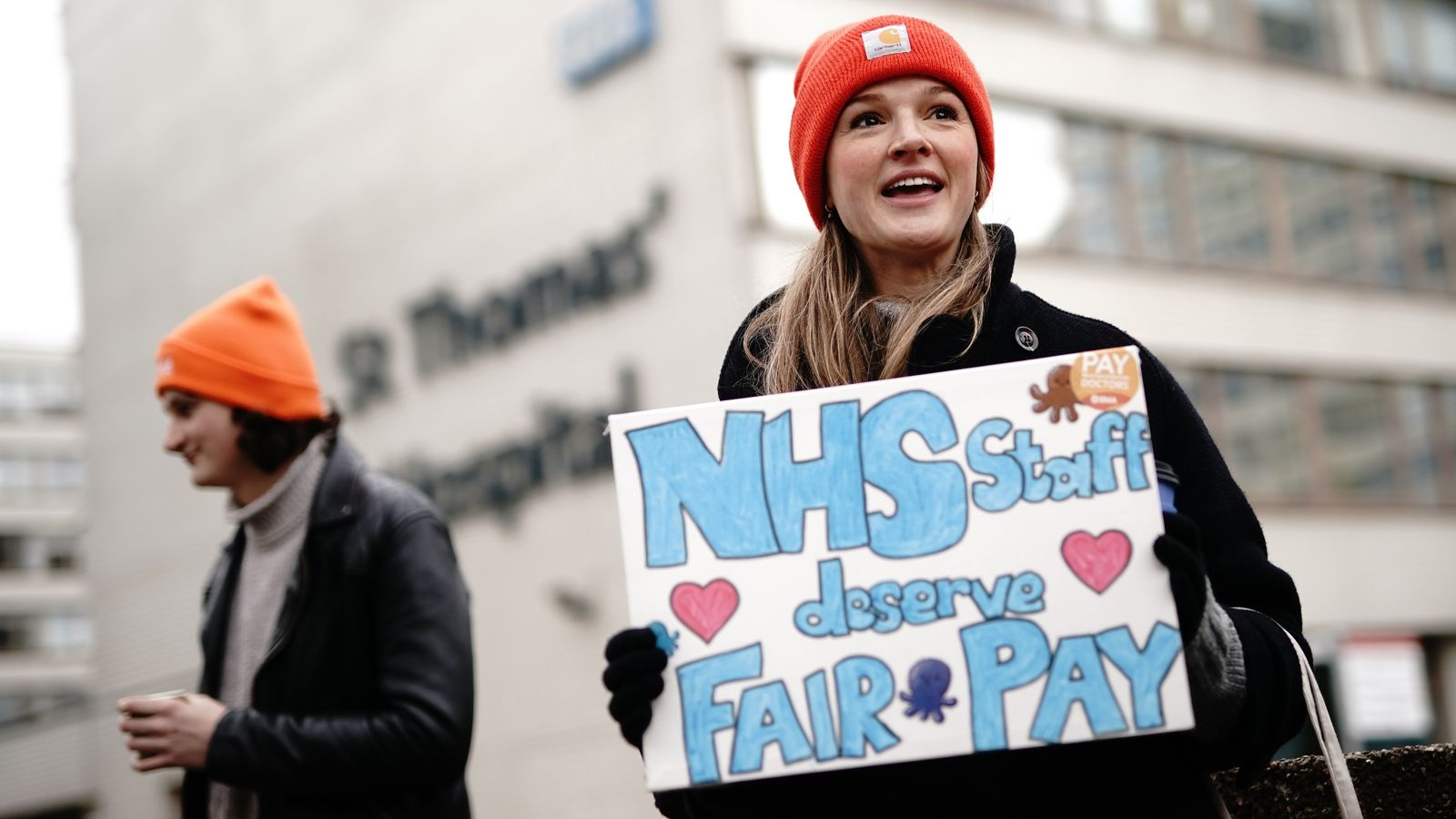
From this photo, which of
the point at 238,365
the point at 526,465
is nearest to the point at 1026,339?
the point at 238,365

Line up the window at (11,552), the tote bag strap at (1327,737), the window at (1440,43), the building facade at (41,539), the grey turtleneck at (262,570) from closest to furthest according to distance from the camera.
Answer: the tote bag strap at (1327,737), the grey turtleneck at (262,570), the window at (1440,43), the building facade at (41,539), the window at (11,552)

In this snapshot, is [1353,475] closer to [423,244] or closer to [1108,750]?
[423,244]

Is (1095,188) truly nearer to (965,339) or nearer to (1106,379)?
(965,339)

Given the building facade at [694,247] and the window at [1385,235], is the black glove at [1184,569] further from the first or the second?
the window at [1385,235]

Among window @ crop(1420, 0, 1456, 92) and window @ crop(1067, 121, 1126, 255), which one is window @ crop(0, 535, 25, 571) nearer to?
window @ crop(1067, 121, 1126, 255)

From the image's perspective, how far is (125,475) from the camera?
1043 inches

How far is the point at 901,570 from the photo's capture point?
1938mm

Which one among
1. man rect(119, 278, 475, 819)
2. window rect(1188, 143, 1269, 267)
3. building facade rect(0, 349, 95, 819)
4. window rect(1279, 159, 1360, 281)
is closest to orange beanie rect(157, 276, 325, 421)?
man rect(119, 278, 475, 819)

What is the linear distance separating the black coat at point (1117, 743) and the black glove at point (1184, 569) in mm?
132

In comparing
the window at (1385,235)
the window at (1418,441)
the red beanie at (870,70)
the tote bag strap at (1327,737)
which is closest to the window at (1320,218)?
the window at (1385,235)

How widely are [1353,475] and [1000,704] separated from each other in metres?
20.4

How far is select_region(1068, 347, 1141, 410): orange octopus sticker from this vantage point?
1944mm

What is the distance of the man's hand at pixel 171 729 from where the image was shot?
2.99 meters

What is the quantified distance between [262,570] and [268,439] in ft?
0.91
